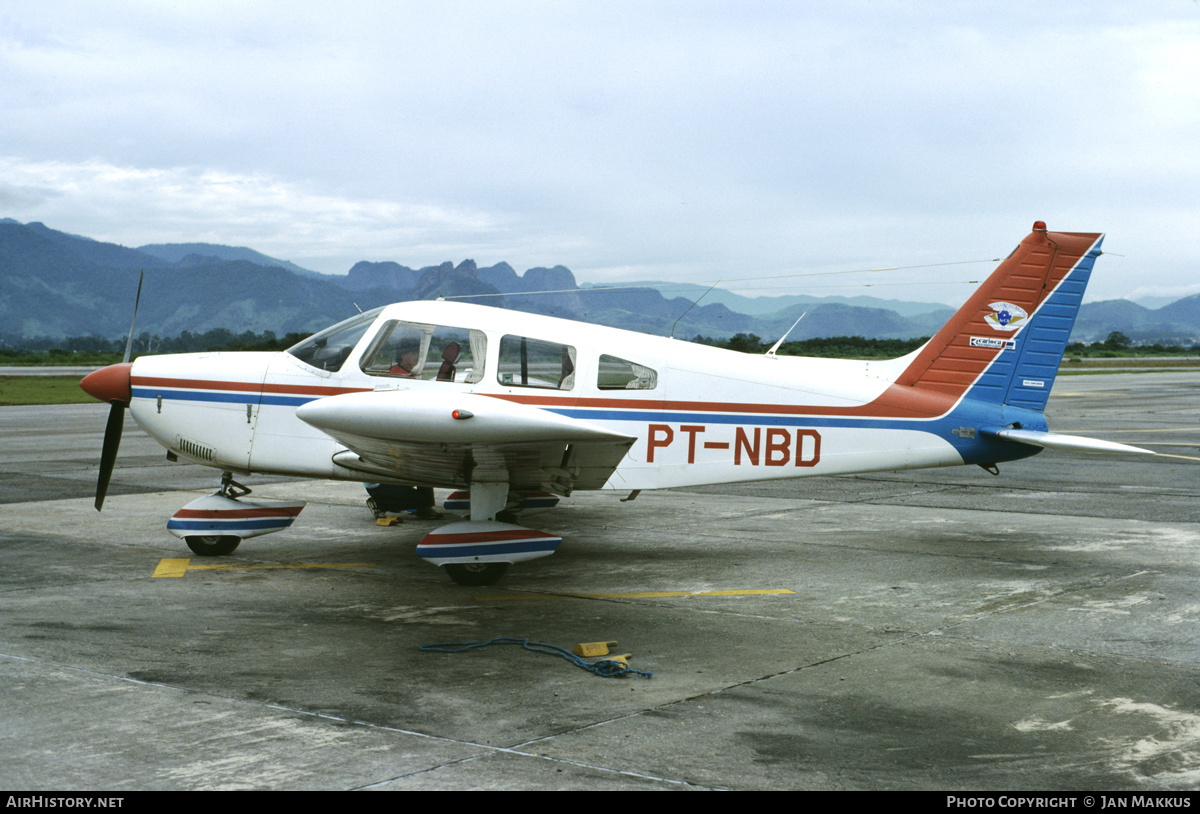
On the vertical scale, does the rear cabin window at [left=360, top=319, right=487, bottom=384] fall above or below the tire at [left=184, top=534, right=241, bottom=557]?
above

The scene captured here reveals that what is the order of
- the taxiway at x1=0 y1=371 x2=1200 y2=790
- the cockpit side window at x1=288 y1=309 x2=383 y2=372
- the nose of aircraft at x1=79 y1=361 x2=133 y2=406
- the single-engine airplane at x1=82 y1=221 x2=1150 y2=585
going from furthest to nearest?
the nose of aircraft at x1=79 y1=361 x2=133 y2=406 → the cockpit side window at x1=288 y1=309 x2=383 y2=372 → the single-engine airplane at x1=82 y1=221 x2=1150 y2=585 → the taxiway at x1=0 y1=371 x2=1200 y2=790

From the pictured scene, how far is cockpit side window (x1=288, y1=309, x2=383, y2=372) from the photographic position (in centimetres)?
835

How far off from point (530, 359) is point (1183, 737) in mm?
5263

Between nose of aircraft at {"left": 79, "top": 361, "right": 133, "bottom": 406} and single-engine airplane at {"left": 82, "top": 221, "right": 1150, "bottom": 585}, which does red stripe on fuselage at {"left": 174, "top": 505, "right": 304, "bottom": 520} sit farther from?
nose of aircraft at {"left": 79, "top": 361, "right": 133, "bottom": 406}

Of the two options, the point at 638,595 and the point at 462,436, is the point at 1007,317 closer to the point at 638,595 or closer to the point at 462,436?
the point at 638,595

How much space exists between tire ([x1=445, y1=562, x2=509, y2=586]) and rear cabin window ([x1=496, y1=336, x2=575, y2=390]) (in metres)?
1.49

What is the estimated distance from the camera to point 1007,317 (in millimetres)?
9203

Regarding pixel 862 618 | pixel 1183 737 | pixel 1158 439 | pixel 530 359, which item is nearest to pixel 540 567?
pixel 530 359

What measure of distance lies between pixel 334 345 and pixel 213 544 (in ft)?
7.17

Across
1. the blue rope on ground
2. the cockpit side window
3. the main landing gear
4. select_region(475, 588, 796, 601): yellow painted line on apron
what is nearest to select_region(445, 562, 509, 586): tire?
the main landing gear

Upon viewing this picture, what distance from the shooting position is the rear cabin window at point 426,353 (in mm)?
8164

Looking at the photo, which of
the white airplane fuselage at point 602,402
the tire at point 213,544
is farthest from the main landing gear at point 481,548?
the tire at point 213,544

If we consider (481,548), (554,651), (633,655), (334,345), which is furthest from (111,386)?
(633,655)
